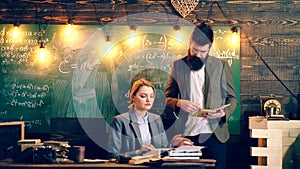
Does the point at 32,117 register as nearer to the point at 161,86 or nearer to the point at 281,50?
the point at 161,86

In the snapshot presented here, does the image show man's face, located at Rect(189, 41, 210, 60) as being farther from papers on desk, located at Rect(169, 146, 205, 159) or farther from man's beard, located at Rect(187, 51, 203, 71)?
papers on desk, located at Rect(169, 146, 205, 159)

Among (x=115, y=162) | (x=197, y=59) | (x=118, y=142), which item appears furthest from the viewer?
(x=197, y=59)

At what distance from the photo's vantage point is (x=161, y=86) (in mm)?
5406

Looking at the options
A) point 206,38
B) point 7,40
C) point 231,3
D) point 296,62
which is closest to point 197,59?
point 206,38

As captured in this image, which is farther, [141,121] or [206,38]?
[206,38]

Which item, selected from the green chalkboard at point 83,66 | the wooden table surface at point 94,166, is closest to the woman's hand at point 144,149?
the wooden table surface at point 94,166

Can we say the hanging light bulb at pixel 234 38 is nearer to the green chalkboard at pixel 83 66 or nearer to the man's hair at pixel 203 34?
the green chalkboard at pixel 83 66

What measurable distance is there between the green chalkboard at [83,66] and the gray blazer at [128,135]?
0.74m

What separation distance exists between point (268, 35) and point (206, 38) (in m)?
0.73

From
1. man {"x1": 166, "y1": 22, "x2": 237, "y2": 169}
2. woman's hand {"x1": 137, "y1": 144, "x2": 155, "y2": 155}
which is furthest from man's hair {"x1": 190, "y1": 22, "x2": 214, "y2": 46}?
woman's hand {"x1": 137, "y1": 144, "x2": 155, "y2": 155}

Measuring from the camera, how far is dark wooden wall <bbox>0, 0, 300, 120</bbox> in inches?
212

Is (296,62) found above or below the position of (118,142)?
above

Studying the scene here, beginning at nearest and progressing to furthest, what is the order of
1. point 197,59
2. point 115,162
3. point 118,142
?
point 115,162 < point 118,142 < point 197,59

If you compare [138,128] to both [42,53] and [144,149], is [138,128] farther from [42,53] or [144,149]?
[42,53]
